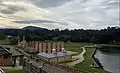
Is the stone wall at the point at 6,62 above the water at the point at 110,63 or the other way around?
above

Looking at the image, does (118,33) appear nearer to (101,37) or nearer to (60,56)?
(101,37)

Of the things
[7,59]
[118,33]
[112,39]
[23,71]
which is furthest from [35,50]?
[118,33]

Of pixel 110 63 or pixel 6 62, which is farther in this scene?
pixel 110 63

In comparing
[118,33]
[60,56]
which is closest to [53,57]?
[60,56]

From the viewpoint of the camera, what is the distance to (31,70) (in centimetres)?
3594

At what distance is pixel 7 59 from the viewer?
4381 cm

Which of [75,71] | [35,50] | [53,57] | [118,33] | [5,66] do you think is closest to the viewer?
[75,71]

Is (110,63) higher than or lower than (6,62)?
lower

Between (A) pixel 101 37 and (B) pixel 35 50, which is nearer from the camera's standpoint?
(B) pixel 35 50

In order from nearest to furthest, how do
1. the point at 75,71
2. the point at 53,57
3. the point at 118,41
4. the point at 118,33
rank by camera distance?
the point at 75,71, the point at 53,57, the point at 118,41, the point at 118,33

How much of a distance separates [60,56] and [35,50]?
24019mm

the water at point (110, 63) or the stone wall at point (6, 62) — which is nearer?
the stone wall at point (6, 62)

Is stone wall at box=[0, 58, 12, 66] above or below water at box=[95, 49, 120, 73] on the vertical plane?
above

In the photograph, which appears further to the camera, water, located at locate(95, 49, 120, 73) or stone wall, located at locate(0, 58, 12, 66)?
water, located at locate(95, 49, 120, 73)
